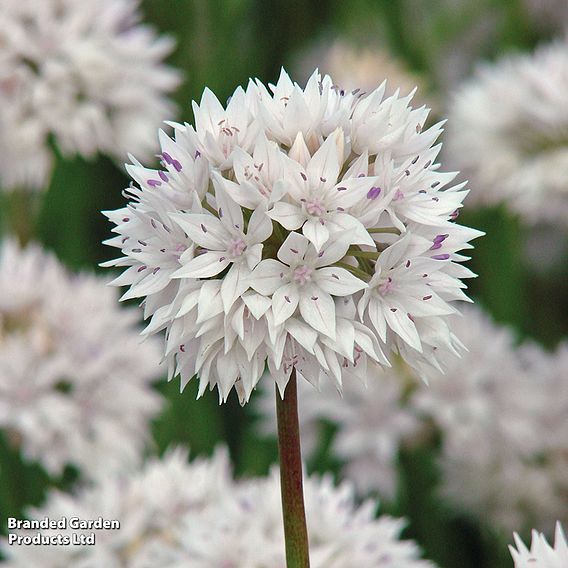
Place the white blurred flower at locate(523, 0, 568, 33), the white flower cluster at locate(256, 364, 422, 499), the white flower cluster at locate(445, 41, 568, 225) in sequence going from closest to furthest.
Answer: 1. the white flower cluster at locate(256, 364, 422, 499)
2. the white flower cluster at locate(445, 41, 568, 225)
3. the white blurred flower at locate(523, 0, 568, 33)

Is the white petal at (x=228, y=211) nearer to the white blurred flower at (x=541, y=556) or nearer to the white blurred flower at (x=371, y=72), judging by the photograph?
the white blurred flower at (x=541, y=556)

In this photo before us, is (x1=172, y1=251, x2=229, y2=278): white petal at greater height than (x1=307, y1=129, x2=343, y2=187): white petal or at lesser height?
lesser

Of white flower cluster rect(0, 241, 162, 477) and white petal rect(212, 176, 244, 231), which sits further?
white flower cluster rect(0, 241, 162, 477)

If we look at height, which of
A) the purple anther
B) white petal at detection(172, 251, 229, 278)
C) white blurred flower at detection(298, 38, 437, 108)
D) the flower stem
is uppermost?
white blurred flower at detection(298, 38, 437, 108)

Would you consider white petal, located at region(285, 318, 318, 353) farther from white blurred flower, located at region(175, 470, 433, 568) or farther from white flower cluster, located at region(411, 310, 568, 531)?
white flower cluster, located at region(411, 310, 568, 531)

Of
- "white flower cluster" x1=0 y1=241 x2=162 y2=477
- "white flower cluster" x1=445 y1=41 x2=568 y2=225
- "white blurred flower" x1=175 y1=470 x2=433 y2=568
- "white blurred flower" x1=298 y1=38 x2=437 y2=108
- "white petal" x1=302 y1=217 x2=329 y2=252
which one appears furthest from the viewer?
"white blurred flower" x1=298 y1=38 x2=437 y2=108

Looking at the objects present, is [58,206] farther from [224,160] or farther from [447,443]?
[224,160]

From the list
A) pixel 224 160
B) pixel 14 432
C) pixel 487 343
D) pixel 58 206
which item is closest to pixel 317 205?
pixel 224 160

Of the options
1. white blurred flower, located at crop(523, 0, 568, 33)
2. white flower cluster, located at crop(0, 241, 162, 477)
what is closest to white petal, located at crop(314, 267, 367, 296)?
white flower cluster, located at crop(0, 241, 162, 477)
